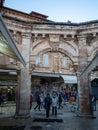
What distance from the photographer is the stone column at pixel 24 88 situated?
1071 centimetres

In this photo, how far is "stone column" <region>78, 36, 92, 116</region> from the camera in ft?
35.8

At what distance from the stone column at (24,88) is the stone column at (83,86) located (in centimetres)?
302

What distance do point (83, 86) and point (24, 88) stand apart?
3.43m

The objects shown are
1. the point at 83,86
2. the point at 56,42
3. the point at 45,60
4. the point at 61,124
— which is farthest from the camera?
the point at 45,60

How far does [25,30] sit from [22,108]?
4.55m

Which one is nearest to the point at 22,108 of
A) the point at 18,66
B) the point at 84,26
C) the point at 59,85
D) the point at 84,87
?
the point at 18,66

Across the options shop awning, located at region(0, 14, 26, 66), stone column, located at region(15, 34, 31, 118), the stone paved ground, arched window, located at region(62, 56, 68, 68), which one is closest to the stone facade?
stone column, located at region(15, 34, 31, 118)

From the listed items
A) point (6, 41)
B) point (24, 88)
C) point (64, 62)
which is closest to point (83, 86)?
point (24, 88)

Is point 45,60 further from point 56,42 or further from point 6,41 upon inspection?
point 6,41

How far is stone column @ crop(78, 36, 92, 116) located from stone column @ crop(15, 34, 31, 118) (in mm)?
3021

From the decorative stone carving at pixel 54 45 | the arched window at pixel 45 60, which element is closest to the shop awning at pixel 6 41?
the decorative stone carving at pixel 54 45

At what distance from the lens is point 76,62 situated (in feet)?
37.8

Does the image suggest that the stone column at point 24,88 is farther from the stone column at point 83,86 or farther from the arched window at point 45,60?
the arched window at point 45,60

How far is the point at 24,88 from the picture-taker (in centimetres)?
1091
